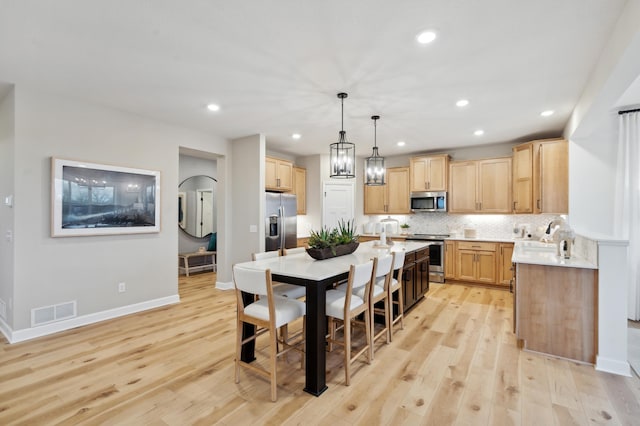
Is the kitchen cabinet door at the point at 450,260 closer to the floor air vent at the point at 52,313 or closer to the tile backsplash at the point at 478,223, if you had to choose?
the tile backsplash at the point at 478,223

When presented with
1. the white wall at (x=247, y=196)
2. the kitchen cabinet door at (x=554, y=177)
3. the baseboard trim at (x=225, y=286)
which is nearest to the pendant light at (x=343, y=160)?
the white wall at (x=247, y=196)

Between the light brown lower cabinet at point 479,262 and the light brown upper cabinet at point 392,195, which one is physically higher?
the light brown upper cabinet at point 392,195

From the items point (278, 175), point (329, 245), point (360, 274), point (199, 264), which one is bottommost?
point (199, 264)

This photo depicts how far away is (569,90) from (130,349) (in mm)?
5191

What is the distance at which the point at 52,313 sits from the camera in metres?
3.40

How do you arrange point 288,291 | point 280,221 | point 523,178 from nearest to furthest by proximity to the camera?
point 288,291
point 523,178
point 280,221

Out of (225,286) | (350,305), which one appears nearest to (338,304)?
(350,305)

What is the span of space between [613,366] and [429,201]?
3.95 m

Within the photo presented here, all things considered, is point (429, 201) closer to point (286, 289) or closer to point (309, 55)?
point (286, 289)

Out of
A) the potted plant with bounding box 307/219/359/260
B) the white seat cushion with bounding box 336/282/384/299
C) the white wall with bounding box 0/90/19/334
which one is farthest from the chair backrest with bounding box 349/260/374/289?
the white wall with bounding box 0/90/19/334

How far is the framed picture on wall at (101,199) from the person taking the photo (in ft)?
11.2

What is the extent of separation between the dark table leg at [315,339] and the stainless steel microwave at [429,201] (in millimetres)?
4496

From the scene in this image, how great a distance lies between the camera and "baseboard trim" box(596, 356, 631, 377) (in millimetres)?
2529

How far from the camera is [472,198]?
584cm
